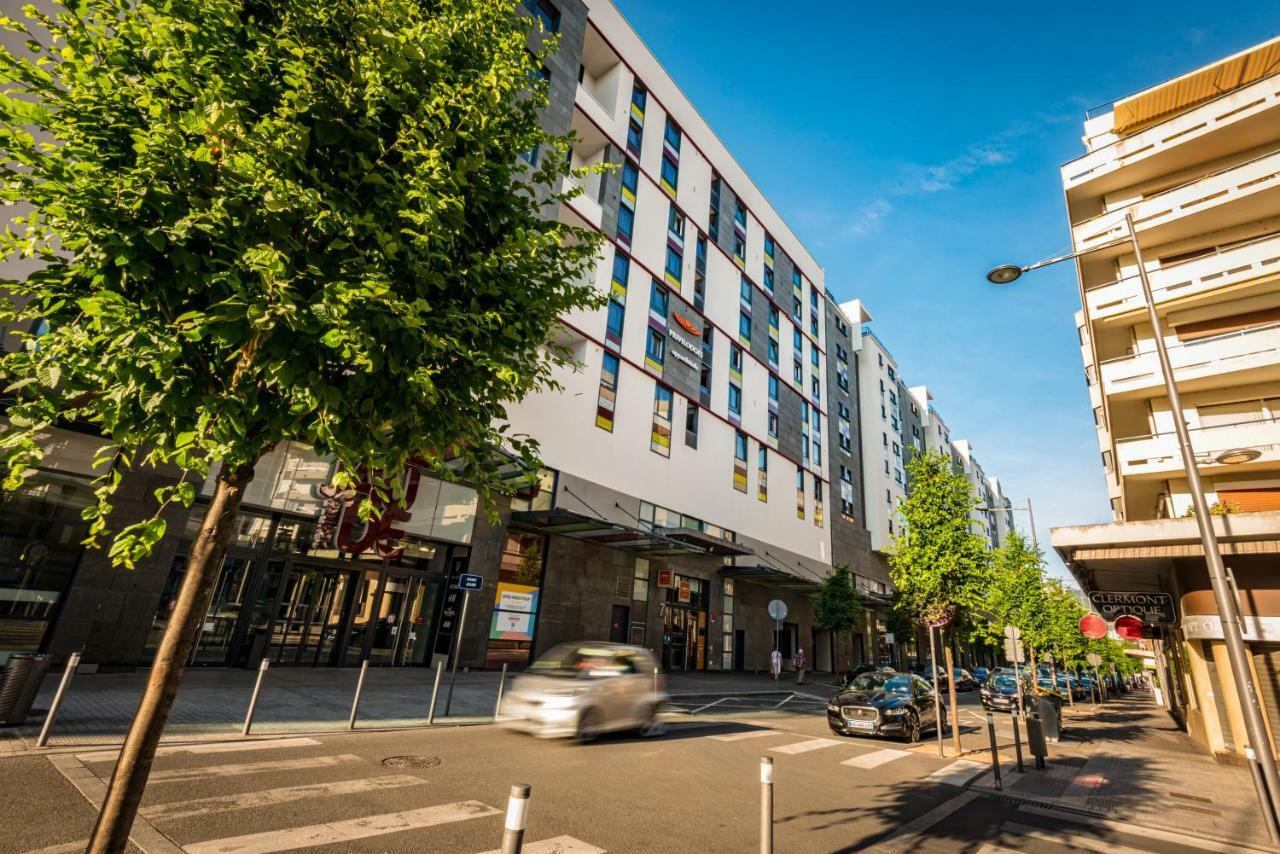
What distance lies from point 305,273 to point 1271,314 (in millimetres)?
22556

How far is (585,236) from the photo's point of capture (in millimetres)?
5977

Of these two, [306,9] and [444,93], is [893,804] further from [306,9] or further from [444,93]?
[306,9]

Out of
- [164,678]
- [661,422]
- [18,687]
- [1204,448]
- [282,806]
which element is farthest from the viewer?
[661,422]

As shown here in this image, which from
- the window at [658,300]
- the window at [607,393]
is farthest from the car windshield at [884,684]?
the window at [658,300]

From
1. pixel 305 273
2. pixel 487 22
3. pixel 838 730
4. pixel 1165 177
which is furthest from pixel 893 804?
pixel 1165 177

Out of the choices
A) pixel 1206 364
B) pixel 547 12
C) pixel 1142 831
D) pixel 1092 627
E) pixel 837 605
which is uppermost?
pixel 547 12

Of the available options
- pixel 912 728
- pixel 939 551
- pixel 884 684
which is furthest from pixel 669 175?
pixel 912 728

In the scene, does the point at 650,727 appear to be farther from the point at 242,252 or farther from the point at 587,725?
the point at 242,252

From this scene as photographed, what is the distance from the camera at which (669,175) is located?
32031 mm

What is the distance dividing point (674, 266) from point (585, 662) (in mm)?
24330

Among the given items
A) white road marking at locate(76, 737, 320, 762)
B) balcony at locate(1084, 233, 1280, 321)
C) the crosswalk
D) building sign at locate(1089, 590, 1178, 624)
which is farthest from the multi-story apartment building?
white road marking at locate(76, 737, 320, 762)

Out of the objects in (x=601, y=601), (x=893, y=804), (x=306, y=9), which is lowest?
(x=893, y=804)

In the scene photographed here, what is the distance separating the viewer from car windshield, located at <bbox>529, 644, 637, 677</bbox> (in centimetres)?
1120

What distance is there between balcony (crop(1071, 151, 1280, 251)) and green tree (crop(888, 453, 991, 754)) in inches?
299
